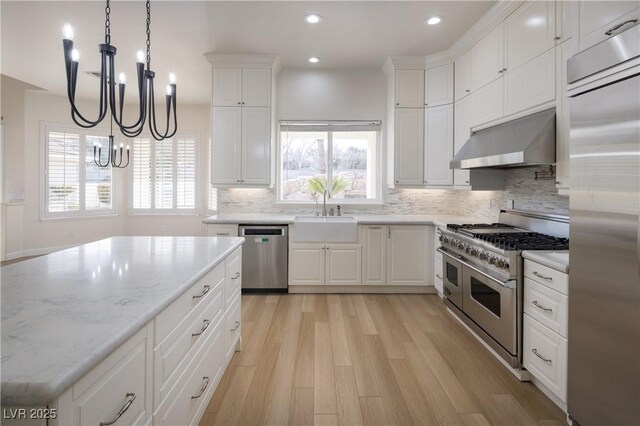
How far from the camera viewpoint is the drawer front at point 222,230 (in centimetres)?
409

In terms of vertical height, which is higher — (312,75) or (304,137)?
(312,75)

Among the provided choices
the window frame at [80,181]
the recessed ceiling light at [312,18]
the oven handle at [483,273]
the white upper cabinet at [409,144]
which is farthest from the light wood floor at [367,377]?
the window frame at [80,181]

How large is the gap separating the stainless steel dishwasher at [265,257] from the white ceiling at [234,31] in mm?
2159

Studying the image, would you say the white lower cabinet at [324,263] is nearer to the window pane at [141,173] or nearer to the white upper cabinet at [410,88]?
the white upper cabinet at [410,88]

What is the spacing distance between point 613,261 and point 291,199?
383cm

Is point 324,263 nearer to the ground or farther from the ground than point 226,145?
nearer to the ground

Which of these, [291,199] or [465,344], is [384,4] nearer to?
[291,199]

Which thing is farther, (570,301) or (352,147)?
(352,147)

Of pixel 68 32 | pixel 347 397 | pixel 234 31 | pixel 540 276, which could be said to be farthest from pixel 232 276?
pixel 234 31

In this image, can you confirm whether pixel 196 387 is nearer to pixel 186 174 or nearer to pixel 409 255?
pixel 409 255

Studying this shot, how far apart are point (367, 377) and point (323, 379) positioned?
1.00ft

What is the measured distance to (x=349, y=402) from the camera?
205 cm

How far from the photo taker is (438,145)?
13.7ft

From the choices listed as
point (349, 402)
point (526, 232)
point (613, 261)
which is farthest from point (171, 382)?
point (526, 232)
